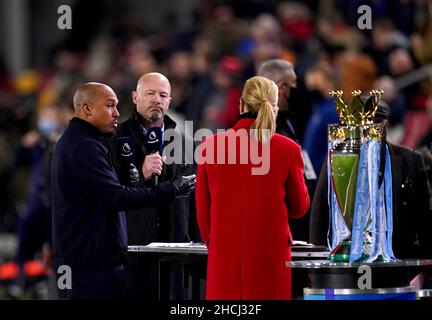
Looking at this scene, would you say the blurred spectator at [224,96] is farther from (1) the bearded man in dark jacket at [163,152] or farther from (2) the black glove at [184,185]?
(2) the black glove at [184,185]

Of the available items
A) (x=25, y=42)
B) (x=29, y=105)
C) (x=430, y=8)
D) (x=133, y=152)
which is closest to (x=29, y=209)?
(x=29, y=105)

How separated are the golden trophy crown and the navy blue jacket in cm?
119

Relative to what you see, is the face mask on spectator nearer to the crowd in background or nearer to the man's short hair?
the crowd in background

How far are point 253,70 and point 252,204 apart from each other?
22.6ft

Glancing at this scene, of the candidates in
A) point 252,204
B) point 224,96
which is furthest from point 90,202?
point 224,96

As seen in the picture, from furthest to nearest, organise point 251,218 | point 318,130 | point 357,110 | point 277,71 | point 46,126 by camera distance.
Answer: point 46,126 → point 318,130 → point 277,71 → point 357,110 → point 251,218

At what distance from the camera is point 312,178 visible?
10594mm

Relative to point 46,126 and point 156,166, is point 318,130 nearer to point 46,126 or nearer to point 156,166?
point 156,166

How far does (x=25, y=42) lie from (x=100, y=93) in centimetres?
1831

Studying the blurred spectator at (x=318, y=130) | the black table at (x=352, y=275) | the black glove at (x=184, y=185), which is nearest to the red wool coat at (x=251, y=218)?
the black table at (x=352, y=275)

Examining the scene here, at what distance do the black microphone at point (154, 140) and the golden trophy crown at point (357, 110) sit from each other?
147 cm

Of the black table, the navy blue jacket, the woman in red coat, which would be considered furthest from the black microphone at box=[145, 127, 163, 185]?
the black table

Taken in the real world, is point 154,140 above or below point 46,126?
below

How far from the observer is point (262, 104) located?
8477mm
